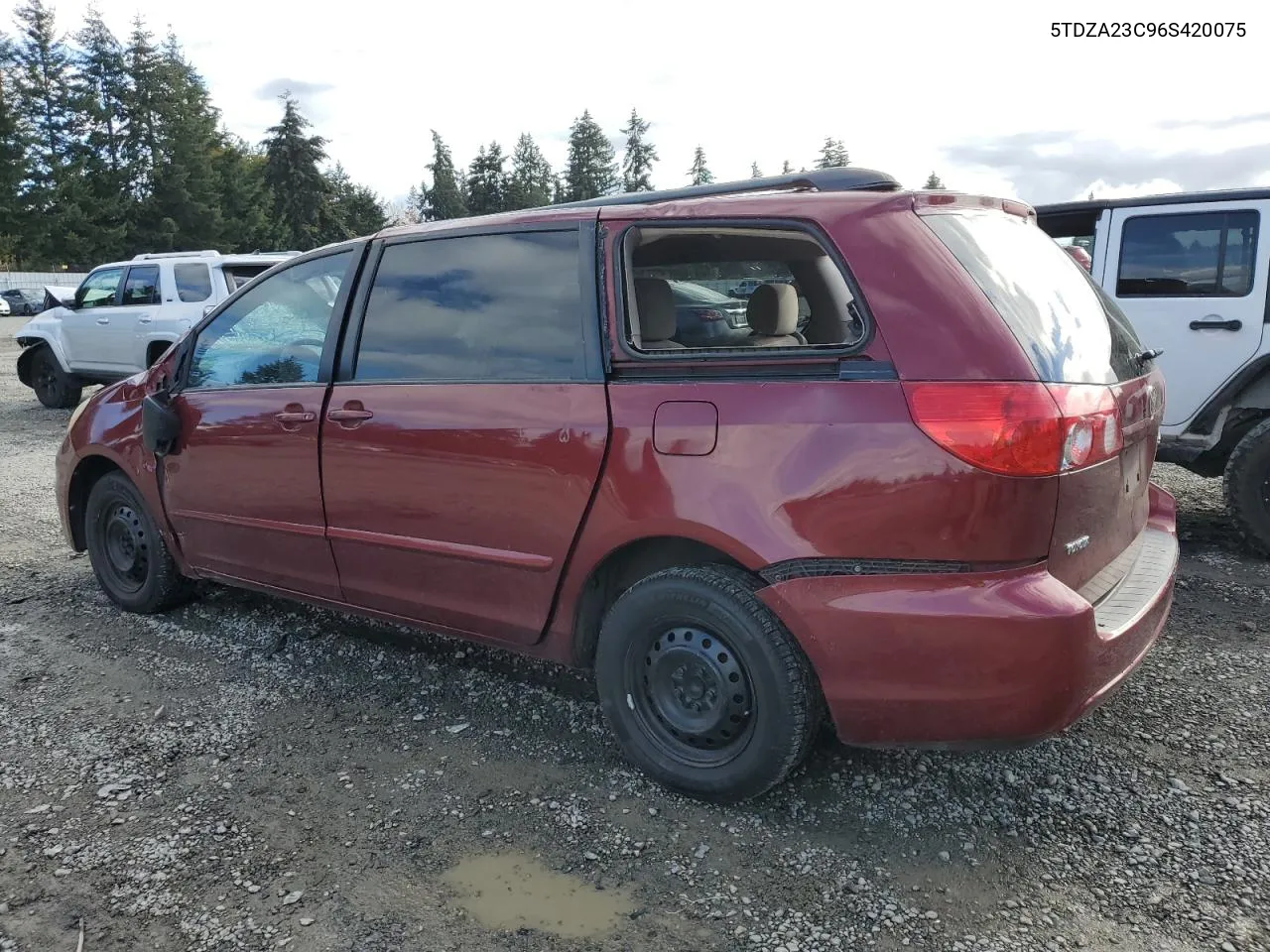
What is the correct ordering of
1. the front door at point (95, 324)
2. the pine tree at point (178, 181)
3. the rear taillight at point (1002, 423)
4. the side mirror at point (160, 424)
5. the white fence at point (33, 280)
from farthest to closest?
the pine tree at point (178, 181)
the white fence at point (33, 280)
the front door at point (95, 324)
the side mirror at point (160, 424)
the rear taillight at point (1002, 423)

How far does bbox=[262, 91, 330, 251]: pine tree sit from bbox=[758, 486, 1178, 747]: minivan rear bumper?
62951mm

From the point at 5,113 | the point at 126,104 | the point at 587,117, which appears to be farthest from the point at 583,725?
the point at 587,117

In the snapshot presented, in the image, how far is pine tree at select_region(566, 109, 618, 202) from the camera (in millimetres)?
90438

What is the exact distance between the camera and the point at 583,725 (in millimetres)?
A: 3287

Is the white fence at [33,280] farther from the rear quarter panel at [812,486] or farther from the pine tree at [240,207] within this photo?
the rear quarter panel at [812,486]

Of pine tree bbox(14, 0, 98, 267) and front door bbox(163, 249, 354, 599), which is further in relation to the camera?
pine tree bbox(14, 0, 98, 267)

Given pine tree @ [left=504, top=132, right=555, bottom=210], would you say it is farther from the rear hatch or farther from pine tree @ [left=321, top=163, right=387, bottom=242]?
the rear hatch

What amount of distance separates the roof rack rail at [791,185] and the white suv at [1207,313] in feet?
11.4

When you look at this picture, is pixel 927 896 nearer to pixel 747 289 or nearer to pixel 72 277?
pixel 747 289

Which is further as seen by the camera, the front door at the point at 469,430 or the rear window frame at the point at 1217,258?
the rear window frame at the point at 1217,258

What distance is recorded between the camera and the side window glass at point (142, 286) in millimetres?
11414

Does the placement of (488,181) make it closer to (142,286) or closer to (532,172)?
(532,172)

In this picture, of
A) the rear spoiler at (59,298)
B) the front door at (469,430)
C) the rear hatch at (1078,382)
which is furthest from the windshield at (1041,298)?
the rear spoiler at (59,298)

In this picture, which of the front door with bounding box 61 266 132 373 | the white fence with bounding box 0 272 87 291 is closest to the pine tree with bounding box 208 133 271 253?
the white fence with bounding box 0 272 87 291
